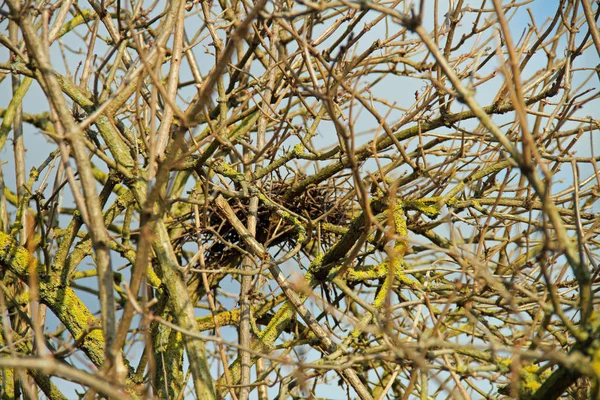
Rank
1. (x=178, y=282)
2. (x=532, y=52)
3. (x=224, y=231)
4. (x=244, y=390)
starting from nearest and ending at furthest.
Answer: (x=178, y=282) < (x=244, y=390) < (x=532, y=52) < (x=224, y=231)

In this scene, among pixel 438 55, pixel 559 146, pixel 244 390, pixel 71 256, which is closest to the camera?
pixel 438 55

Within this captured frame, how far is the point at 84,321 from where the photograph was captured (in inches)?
110

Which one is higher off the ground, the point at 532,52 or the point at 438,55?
the point at 532,52

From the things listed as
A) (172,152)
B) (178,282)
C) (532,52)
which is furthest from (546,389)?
(532,52)

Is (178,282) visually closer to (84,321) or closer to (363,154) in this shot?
(84,321)

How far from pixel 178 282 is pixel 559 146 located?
2131 mm

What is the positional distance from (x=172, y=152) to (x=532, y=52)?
6.44 feet

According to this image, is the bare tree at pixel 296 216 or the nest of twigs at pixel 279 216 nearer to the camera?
the bare tree at pixel 296 216

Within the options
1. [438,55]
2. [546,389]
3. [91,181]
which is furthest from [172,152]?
[546,389]

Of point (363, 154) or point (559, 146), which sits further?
point (559, 146)

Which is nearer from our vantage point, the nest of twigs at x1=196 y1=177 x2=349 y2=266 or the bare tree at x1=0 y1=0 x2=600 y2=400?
the bare tree at x1=0 y1=0 x2=600 y2=400

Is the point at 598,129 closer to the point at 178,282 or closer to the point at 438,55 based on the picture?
the point at 438,55

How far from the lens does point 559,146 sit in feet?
10.5

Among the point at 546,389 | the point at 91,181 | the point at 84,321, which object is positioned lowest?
the point at 546,389
